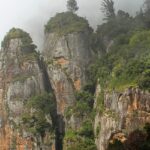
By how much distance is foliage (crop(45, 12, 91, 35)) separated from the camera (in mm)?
Answer: 80188

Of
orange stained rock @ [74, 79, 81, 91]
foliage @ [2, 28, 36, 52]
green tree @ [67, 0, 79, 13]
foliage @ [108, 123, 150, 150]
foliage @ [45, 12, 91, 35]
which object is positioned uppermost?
green tree @ [67, 0, 79, 13]

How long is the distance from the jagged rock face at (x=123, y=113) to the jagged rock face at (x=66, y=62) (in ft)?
39.9

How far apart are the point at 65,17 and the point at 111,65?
1353 centimetres

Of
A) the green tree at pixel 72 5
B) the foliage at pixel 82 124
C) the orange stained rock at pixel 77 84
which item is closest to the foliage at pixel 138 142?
the foliage at pixel 82 124

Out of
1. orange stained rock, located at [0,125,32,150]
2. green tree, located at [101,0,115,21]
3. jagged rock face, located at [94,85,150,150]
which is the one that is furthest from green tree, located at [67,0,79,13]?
jagged rock face, located at [94,85,150,150]

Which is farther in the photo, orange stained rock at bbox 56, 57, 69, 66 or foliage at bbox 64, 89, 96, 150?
orange stained rock at bbox 56, 57, 69, 66

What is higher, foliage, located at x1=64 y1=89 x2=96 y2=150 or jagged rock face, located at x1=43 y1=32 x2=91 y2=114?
jagged rock face, located at x1=43 y1=32 x2=91 y2=114

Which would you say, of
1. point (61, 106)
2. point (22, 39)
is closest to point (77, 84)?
point (61, 106)

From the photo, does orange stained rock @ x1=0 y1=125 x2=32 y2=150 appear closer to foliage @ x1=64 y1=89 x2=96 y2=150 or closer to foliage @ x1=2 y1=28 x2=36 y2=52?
foliage @ x1=64 y1=89 x2=96 y2=150

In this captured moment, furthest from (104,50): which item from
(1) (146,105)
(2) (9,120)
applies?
(1) (146,105)

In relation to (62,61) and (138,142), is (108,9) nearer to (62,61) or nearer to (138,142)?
(62,61)

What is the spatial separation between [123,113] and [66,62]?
18336mm

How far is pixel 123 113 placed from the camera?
61344 mm

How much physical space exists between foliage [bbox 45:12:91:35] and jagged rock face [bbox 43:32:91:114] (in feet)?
2.34
